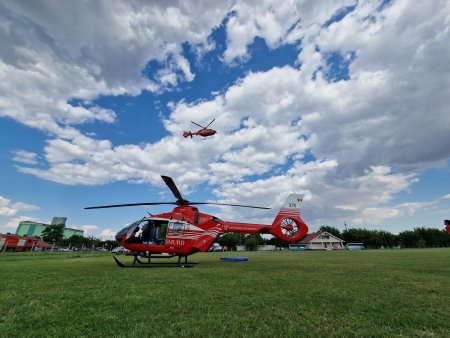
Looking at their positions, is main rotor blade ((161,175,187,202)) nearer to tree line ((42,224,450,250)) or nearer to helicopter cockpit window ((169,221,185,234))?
helicopter cockpit window ((169,221,185,234))

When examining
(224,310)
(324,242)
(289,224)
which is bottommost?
(224,310)

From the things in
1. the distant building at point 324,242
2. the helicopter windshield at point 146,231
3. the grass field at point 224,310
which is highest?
the distant building at point 324,242

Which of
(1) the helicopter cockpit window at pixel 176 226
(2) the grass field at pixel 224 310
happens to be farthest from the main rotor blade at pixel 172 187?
(2) the grass field at pixel 224 310

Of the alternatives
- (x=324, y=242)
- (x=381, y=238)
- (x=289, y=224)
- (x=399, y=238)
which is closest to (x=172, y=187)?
(x=289, y=224)

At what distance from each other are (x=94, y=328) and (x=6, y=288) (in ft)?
15.1

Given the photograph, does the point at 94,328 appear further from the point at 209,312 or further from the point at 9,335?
the point at 209,312

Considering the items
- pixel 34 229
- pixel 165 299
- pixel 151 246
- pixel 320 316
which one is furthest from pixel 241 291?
pixel 34 229

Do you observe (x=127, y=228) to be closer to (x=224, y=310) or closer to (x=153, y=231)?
(x=153, y=231)

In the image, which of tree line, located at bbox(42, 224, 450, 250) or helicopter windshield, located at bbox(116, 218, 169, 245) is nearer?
helicopter windshield, located at bbox(116, 218, 169, 245)

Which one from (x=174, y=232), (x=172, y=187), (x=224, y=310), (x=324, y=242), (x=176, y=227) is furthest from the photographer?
(x=324, y=242)

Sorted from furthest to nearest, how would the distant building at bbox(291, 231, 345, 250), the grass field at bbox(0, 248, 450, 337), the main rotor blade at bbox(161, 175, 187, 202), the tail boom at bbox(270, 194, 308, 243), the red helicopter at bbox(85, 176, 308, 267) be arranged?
1. the distant building at bbox(291, 231, 345, 250)
2. the tail boom at bbox(270, 194, 308, 243)
3. the red helicopter at bbox(85, 176, 308, 267)
4. the main rotor blade at bbox(161, 175, 187, 202)
5. the grass field at bbox(0, 248, 450, 337)

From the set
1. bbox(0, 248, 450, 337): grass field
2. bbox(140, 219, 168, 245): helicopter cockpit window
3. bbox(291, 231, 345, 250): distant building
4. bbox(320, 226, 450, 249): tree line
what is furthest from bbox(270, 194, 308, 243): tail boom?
bbox(320, 226, 450, 249): tree line

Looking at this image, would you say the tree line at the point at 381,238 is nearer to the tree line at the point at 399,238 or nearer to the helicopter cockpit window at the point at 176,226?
the tree line at the point at 399,238

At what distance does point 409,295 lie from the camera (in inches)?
230
